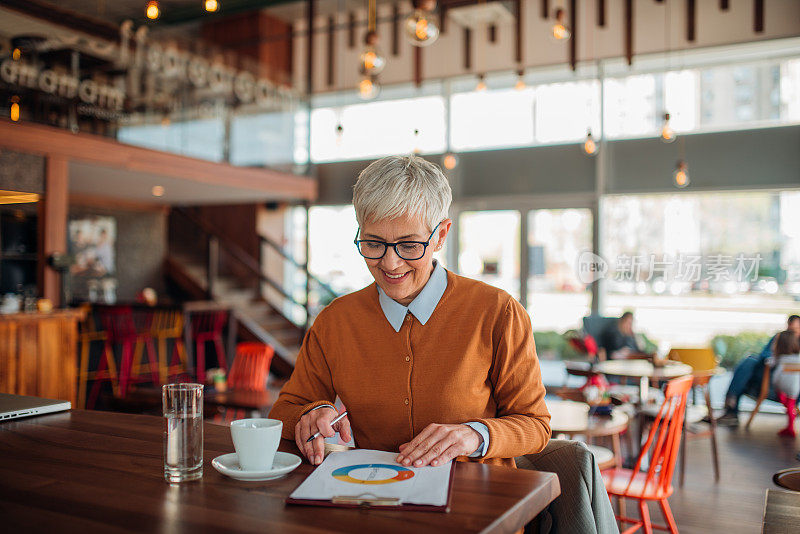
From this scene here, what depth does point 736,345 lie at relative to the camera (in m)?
8.60

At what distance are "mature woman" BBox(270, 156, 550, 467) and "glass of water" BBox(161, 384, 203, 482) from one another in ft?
0.95

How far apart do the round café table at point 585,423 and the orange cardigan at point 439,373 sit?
192cm

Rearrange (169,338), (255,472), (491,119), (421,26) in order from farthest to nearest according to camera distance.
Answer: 1. (491,119)
2. (169,338)
3. (421,26)
4. (255,472)

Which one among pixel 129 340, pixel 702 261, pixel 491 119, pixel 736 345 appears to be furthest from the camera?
pixel 491 119

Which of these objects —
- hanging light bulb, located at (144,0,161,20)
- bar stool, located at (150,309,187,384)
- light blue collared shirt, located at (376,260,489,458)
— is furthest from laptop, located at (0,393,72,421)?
bar stool, located at (150,309,187,384)

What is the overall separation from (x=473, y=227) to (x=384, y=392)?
348 inches

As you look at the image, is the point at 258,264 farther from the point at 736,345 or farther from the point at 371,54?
the point at 736,345

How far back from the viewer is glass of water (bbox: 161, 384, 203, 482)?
1.30m

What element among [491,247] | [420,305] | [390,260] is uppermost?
[491,247]

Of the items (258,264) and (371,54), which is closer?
(371,54)

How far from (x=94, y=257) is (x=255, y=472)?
34.8 ft

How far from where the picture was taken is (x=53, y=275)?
6.91 m

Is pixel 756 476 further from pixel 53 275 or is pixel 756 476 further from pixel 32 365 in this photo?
pixel 53 275

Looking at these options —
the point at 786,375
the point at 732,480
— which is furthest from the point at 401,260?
the point at 786,375
